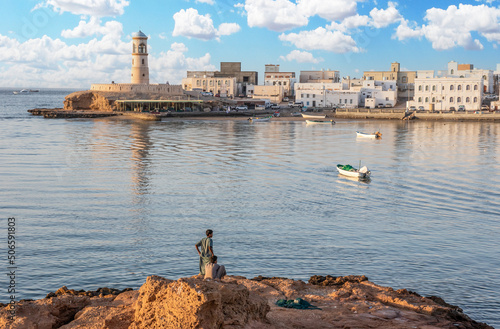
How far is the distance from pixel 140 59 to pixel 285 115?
26.2 metres

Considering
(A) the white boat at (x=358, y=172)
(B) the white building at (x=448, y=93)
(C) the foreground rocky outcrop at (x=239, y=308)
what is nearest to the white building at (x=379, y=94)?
(B) the white building at (x=448, y=93)

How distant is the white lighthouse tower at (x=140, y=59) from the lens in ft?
311

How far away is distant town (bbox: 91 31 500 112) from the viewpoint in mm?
90875

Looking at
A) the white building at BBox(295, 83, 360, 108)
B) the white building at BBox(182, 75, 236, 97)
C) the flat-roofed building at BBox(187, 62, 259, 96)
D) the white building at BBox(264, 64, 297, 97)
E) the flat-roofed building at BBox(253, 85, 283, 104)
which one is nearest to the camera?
the white building at BBox(295, 83, 360, 108)

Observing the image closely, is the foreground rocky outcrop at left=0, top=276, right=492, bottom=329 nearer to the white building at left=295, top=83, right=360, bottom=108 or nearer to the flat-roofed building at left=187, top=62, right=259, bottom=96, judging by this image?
the white building at left=295, top=83, right=360, bottom=108

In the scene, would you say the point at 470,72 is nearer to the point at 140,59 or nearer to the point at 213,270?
the point at 140,59

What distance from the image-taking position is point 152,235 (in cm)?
1881

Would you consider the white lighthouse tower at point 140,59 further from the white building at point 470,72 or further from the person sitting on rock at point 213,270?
the person sitting on rock at point 213,270

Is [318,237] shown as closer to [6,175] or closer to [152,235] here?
[152,235]

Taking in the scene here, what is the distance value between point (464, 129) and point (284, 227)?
54.6 m

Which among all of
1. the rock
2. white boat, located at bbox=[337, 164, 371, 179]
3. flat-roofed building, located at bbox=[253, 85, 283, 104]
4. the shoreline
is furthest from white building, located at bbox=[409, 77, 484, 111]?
the rock

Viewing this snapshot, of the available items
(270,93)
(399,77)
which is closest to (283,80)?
(270,93)

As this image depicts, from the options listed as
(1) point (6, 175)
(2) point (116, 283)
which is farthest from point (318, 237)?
(1) point (6, 175)

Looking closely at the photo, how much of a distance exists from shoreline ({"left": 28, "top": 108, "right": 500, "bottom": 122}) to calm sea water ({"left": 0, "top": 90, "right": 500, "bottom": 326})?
41.0 meters
